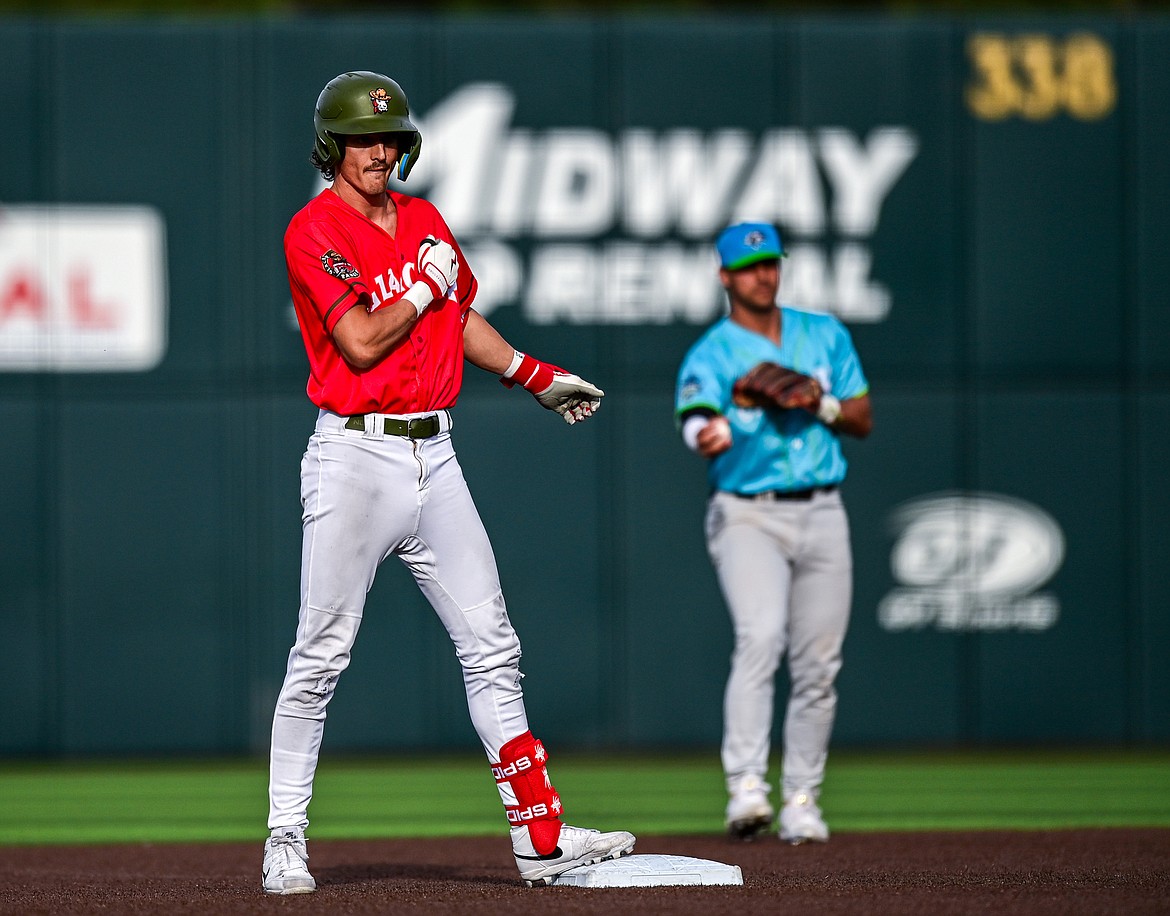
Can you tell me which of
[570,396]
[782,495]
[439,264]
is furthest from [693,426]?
[439,264]

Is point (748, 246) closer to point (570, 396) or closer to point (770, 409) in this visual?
point (770, 409)

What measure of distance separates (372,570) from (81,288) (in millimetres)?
5869

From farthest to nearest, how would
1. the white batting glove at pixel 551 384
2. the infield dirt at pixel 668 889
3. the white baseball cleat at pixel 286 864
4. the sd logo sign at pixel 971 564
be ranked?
1. the sd logo sign at pixel 971 564
2. the white batting glove at pixel 551 384
3. the white baseball cleat at pixel 286 864
4. the infield dirt at pixel 668 889

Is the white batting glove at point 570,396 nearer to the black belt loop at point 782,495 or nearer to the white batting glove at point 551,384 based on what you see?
the white batting glove at point 551,384

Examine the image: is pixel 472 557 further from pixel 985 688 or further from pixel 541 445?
pixel 985 688

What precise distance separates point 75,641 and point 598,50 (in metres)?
4.76

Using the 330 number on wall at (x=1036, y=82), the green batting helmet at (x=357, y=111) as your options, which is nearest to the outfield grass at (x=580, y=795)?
the green batting helmet at (x=357, y=111)

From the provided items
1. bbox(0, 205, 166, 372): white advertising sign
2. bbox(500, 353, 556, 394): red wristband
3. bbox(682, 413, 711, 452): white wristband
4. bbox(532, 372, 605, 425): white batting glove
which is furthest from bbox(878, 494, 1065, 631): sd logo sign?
bbox(500, 353, 556, 394): red wristband

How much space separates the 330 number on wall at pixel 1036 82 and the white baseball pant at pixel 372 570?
640 cm

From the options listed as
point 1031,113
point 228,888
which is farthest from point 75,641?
point 1031,113

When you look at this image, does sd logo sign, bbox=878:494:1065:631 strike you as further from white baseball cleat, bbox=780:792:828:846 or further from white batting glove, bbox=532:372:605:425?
white batting glove, bbox=532:372:605:425

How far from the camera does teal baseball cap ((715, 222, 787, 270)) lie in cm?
679

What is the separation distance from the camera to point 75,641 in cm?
1027

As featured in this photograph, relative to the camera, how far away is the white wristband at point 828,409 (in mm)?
6625
